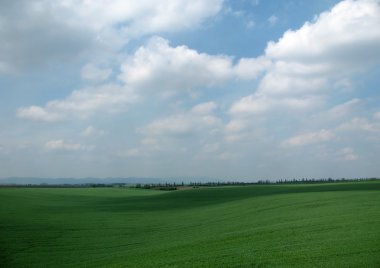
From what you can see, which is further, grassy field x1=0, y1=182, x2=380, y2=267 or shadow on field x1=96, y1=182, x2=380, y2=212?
shadow on field x1=96, y1=182, x2=380, y2=212

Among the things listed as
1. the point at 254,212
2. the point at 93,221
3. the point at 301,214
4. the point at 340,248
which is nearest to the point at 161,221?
the point at 93,221

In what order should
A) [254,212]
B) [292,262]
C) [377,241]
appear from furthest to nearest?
[254,212] → [377,241] → [292,262]

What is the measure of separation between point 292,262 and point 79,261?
1050 centimetres

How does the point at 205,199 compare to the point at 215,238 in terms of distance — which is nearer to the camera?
the point at 215,238

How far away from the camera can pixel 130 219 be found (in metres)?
34.7

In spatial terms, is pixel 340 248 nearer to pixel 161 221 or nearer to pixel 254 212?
pixel 254 212

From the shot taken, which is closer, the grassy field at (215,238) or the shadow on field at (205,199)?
the grassy field at (215,238)

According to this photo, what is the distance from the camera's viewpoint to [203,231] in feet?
82.8

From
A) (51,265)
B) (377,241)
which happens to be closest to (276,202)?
(377,241)

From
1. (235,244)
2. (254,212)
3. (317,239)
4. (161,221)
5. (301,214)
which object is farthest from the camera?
(161,221)

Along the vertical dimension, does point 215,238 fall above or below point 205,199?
below

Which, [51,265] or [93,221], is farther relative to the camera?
[93,221]

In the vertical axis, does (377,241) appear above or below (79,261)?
above

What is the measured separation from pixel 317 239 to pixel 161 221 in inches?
691
